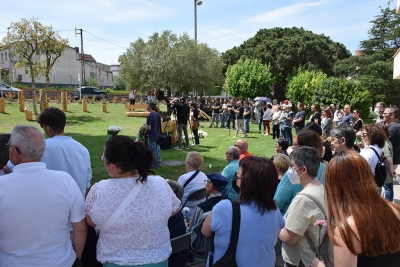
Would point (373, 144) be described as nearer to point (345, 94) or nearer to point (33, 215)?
point (33, 215)

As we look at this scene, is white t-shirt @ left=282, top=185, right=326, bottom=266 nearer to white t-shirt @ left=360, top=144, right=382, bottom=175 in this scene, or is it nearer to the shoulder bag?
the shoulder bag

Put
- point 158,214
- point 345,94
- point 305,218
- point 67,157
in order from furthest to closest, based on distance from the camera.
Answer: point 345,94
point 67,157
point 305,218
point 158,214

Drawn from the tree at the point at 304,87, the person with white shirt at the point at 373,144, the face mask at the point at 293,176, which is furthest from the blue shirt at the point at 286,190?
the tree at the point at 304,87

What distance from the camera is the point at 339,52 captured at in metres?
44.4

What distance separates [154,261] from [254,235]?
0.69m

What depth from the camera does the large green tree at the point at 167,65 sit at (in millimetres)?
25719

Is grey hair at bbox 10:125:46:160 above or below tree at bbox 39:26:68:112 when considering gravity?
below

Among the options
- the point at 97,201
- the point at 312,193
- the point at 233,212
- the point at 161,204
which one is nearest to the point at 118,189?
the point at 97,201

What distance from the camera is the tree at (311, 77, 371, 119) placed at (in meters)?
22.6

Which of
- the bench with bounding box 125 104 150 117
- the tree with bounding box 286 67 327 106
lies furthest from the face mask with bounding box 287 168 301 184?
the tree with bounding box 286 67 327 106

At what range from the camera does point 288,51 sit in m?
39.3

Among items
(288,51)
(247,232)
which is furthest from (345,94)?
(247,232)

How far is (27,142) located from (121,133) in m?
14.0

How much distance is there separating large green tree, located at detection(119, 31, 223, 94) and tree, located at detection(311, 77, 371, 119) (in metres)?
9.46
